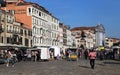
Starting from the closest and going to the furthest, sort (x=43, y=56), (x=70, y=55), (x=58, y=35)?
(x=43, y=56), (x=70, y=55), (x=58, y=35)

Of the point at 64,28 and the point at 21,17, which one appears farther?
the point at 64,28

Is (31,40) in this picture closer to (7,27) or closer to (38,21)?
(38,21)

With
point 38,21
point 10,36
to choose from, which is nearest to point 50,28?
point 38,21

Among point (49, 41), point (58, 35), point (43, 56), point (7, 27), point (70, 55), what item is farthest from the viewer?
point (58, 35)

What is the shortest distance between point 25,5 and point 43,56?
60329 mm

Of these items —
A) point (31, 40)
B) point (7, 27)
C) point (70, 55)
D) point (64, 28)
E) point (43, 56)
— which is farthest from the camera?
point (64, 28)

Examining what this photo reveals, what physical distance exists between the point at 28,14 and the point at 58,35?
37273 mm

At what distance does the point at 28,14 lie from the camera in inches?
4483

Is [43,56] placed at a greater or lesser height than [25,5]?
lesser

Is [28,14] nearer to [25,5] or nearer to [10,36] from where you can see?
[25,5]

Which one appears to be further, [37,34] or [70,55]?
[37,34]

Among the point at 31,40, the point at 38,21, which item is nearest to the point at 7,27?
the point at 31,40

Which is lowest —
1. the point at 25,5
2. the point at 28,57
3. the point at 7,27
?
the point at 28,57

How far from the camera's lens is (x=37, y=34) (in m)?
119
